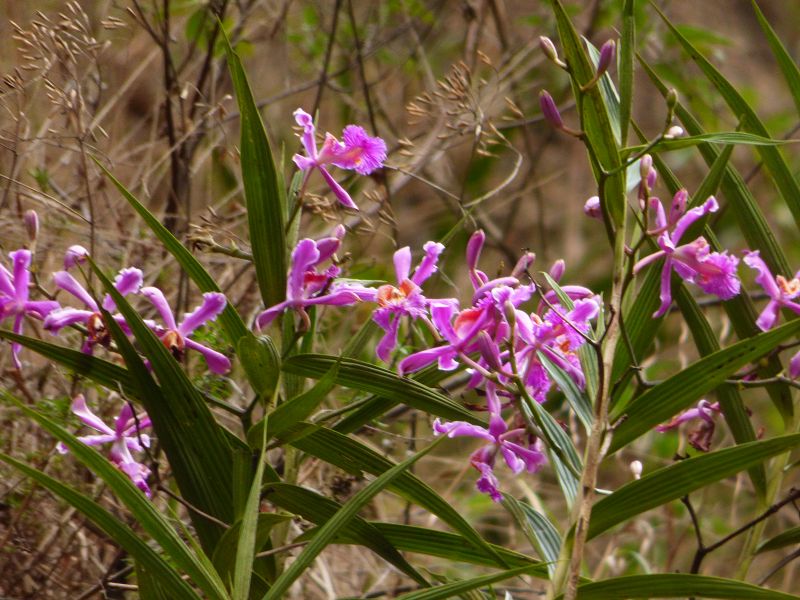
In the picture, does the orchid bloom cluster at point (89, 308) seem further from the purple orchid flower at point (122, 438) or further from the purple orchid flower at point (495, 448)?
the purple orchid flower at point (495, 448)

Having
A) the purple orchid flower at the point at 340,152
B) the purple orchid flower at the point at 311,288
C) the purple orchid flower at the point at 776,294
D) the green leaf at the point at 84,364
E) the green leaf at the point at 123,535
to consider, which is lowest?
the green leaf at the point at 123,535

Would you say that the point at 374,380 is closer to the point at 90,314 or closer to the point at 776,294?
the point at 90,314

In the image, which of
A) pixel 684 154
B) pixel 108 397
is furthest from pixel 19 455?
pixel 684 154

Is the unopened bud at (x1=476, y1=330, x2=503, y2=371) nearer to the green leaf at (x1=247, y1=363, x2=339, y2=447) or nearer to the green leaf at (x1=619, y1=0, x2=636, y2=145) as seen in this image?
the green leaf at (x1=247, y1=363, x2=339, y2=447)

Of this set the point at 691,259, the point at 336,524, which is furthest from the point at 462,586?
the point at 691,259

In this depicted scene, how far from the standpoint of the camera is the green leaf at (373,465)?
0.87m

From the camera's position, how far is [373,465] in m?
0.90

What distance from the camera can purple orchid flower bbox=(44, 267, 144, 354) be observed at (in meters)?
0.82

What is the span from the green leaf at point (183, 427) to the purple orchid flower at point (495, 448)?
20 cm

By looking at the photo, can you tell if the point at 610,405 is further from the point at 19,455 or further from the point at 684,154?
the point at 684,154

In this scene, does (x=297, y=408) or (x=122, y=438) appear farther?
(x=122, y=438)

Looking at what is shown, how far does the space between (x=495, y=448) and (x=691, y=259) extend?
0.77ft

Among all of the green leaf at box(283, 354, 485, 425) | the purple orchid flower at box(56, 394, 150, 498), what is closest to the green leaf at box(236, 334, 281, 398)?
the green leaf at box(283, 354, 485, 425)

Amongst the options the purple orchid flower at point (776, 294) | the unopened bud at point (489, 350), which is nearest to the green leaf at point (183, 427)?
the unopened bud at point (489, 350)
